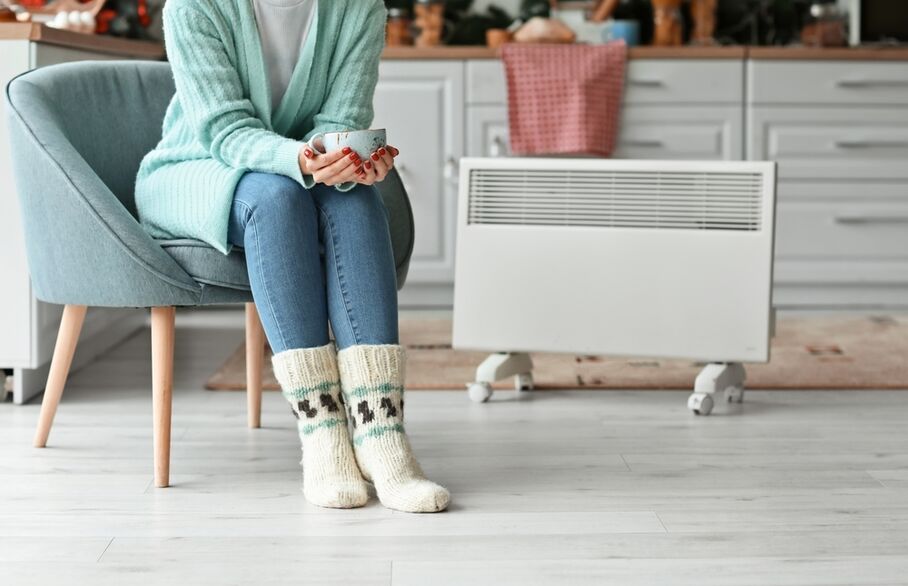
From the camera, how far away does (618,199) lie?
2439 mm

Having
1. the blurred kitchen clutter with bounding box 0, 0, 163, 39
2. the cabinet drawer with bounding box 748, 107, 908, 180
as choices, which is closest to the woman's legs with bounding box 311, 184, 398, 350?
the blurred kitchen clutter with bounding box 0, 0, 163, 39

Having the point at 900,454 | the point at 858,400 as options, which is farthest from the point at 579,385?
the point at 900,454

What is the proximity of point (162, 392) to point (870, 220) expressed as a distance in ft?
8.32

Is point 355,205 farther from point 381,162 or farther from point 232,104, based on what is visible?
point 232,104

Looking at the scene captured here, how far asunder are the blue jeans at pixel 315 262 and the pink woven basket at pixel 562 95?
1.86 metres

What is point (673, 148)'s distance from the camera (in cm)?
367

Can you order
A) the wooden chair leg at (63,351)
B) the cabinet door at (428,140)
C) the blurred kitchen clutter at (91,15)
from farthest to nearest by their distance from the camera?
1. the cabinet door at (428,140)
2. the blurred kitchen clutter at (91,15)
3. the wooden chair leg at (63,351)

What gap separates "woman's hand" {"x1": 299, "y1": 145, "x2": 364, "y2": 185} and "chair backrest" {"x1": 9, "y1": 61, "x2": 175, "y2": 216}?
52cm

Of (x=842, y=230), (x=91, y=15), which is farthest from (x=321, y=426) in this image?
(x=842, y=230)

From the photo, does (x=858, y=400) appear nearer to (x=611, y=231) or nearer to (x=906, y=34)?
(x=611, y=231)

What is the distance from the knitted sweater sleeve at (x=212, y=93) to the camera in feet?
5.95

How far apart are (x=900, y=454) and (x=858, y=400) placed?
1.48 ft

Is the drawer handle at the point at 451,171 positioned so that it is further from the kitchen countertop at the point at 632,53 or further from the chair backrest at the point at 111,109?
the chair backrest at the point at 111,109

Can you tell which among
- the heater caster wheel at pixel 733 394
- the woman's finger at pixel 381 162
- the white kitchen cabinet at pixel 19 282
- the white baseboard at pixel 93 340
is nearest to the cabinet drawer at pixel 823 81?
the heater caster wheel at pixel 733 394
